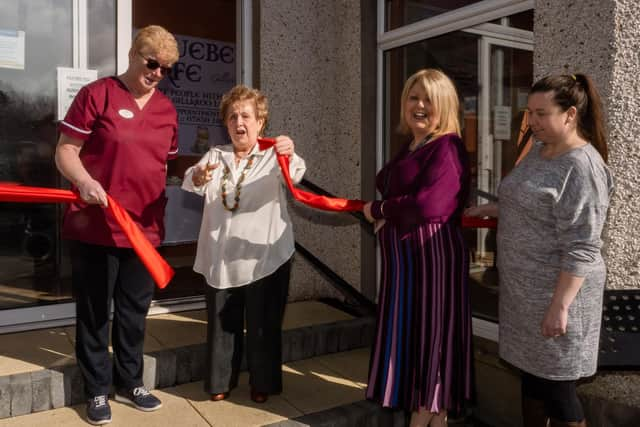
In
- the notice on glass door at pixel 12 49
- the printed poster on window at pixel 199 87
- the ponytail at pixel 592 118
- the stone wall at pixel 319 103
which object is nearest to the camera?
the ponytail at pixel 592 118

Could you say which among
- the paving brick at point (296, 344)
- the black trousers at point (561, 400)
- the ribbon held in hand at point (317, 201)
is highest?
the ribbon held in hand at point (317, 201)

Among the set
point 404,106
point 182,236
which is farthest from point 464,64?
point 182,236

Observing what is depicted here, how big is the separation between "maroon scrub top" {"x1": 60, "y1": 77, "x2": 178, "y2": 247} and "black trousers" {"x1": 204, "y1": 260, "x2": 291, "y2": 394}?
0.57 m

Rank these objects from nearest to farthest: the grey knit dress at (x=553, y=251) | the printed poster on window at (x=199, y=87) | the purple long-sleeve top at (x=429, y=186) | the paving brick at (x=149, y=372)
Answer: the grey knit dress at (x=553, y=251), the purple long-sleeve top at (x=429, y=186), the paving brick at (x=149, y=372), the printed poster on window at (x=199, y=87)

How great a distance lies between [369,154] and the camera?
4465mm

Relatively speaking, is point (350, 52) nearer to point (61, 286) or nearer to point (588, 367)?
point (61, 286)

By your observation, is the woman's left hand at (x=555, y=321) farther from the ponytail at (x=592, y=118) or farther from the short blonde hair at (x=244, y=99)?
the short blonde hair at (x=244, y=99)

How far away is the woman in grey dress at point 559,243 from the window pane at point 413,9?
5.88 ft

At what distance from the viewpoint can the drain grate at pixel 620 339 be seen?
2354 millimetres

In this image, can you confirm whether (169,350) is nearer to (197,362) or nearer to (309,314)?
(197,362)

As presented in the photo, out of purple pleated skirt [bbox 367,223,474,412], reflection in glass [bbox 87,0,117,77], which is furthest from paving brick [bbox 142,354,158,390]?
reflection in glass [bbox 87,0,117,77]

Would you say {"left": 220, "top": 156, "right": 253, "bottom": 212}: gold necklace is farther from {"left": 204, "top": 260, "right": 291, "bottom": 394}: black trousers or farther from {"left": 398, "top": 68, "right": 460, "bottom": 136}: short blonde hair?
{"left": 398, "top": 68, "right": 460, "bottom": 136}: short blonde hair

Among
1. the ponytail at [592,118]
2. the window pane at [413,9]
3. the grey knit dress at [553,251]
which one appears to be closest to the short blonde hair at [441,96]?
the grey knit dress at [553,251]

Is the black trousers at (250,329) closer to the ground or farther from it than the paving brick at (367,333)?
farther from it
